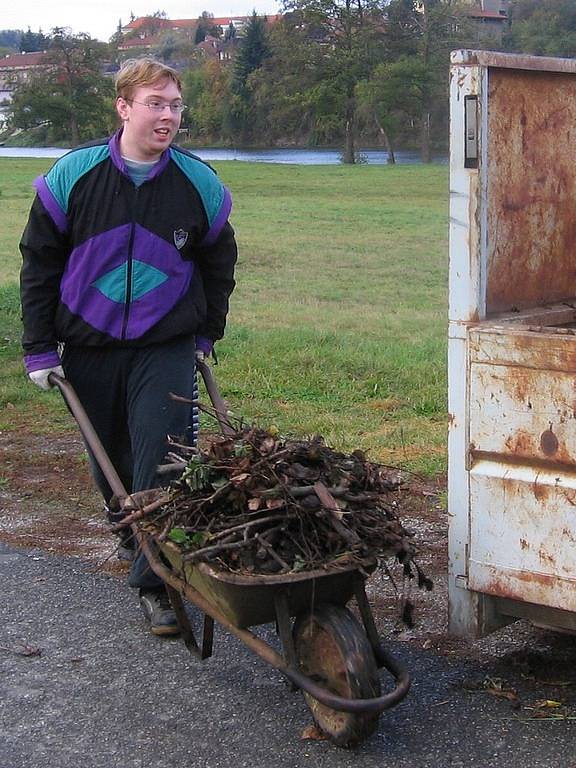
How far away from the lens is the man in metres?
4.36

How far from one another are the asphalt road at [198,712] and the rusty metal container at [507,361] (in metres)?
0.30

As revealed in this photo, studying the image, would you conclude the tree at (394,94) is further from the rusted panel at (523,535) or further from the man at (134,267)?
the rusted panel at (523,535)

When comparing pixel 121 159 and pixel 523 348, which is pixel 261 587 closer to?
pixel 523 348

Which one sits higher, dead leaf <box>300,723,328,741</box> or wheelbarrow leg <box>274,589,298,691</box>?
wheelbarrow leg <box>274,589,298,691</box>

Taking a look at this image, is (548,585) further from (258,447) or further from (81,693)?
(81,693)

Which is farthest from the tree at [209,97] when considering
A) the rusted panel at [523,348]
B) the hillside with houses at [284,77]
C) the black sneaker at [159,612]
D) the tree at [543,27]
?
the rusted panel at [523,348]

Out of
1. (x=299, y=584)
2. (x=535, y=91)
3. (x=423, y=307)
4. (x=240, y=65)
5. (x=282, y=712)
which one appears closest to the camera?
(x=299, y=584)

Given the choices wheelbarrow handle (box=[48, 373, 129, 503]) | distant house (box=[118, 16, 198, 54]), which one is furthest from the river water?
wheelbarrow handle (box=[48, 373, 129, 503])

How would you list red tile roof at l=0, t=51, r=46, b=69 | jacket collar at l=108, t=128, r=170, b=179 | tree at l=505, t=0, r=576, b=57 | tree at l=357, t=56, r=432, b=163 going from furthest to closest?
red tile roof at l=0, t=51, r=46, b=69 < tree at l=357, t=56, r=432, b=163 < tree at l=505, t=0, r=576, b=57 < jacket collar at l=108, t=128, r=170, b=179

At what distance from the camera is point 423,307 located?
14.4 m

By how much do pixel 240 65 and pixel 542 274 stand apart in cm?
5124

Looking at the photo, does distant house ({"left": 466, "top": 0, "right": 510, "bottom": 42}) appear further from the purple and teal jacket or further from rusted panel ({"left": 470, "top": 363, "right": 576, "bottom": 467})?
rusted panel ({"left": 470, "top": 363, "right": 576, "bottom": 467})

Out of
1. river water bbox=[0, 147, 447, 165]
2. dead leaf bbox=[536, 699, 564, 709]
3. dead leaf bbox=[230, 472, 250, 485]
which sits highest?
dead leaf bbox=[230, 472, 250, 485]

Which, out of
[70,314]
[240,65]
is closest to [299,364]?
[70,314]
